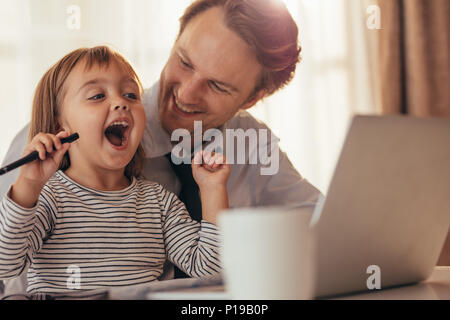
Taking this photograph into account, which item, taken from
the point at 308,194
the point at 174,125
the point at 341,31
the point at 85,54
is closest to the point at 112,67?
the point at 85,54

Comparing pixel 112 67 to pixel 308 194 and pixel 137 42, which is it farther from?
pixel 137 42

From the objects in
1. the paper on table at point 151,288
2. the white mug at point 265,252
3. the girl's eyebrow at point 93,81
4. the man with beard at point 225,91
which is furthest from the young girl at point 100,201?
the white mug at point 265,252

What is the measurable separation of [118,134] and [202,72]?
0.35 metres

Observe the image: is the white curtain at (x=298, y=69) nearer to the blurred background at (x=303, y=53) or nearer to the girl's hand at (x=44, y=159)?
the blurred background at (x=303, y=53)

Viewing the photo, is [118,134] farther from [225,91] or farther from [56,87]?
[225,91]

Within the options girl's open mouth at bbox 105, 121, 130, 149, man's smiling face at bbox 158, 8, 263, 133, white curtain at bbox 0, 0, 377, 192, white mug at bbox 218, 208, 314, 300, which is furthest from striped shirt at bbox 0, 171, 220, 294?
white curtain at bbox 0, 0, 377, 192

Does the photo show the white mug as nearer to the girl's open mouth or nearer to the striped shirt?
the striped shirt

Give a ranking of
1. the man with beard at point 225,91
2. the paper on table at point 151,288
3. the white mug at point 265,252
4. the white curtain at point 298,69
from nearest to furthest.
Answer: the white mug at point 265,252
the paper on table at point 151,288
the man with beard at point 225,91
the white curtain at point 298,69

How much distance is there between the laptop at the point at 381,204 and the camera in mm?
550

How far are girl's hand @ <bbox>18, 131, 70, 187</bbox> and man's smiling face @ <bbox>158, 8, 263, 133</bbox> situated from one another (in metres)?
0.47

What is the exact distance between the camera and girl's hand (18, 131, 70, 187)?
86cm

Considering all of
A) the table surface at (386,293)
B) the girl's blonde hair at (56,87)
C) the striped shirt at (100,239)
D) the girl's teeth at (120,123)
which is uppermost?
the girl's blonde hair at (56,87)

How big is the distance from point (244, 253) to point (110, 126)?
0.73m

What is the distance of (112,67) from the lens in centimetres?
109
